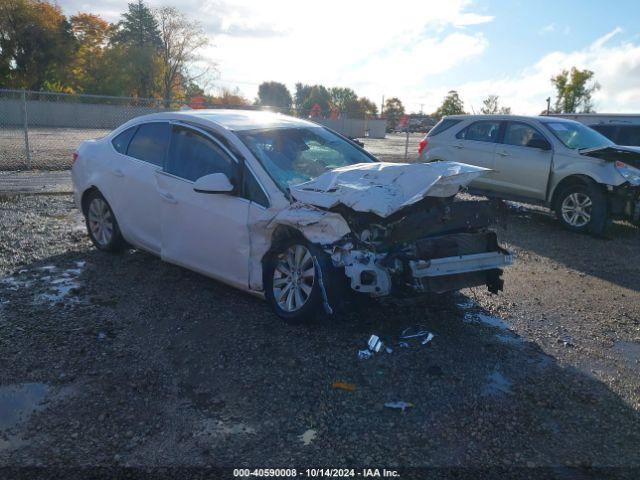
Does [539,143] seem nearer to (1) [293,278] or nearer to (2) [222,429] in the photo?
(1) [293,278]

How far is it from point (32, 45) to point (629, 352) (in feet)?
193

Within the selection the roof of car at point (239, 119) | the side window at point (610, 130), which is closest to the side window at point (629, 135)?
the side window at point (610, 130)

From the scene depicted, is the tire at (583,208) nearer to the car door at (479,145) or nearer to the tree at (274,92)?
the car door at (479,145)

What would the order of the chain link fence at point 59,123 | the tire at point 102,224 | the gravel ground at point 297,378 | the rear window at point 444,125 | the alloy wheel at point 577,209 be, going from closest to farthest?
1. the gravel ground at point 297,378
2. the tire at point 102,224
3. the alloy wheel at point 577,209
4. the rear window at point 444,125
5. the chain link fence at point 59,123

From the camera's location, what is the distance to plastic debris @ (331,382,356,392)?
3.83 metres

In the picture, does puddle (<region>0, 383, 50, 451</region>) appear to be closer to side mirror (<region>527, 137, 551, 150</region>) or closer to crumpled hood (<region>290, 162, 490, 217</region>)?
crumpled hood (<region>290, 162, 490, 217</region>)

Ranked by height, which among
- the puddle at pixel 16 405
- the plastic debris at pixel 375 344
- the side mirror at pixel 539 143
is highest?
the side mirror at pixel 539 143

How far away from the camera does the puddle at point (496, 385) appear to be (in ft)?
12.6

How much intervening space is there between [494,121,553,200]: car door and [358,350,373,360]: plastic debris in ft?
21.6

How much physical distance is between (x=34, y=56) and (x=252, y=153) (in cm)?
5647

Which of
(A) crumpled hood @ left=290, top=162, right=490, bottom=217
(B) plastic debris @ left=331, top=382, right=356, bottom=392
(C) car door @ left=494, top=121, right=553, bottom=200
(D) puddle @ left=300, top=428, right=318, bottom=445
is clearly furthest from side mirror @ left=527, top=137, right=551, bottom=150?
(D) puddle @ left=300, top=428, right=318, bottom=445

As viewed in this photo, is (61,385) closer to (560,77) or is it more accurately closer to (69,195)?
(69,195)

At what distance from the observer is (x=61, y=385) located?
3852mm

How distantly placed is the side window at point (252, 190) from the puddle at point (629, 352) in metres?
3.11
